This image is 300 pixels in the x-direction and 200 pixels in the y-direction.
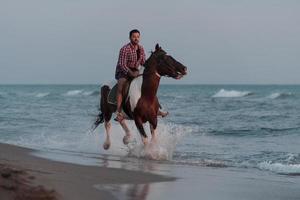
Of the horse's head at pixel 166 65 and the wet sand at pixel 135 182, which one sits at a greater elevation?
the horse's head at pixel 166 65

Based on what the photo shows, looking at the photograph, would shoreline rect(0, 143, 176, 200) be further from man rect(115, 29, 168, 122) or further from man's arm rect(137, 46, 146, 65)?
man's arm rect(137, 46, 146, 65)

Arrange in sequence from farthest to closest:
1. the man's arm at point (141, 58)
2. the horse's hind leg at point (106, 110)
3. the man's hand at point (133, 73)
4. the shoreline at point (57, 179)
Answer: the horse's hind leg at point (106, 110) < the man's arm at point (141, 58) < the man's hand at point (133, 73) < the shoreline at point (57, 179)

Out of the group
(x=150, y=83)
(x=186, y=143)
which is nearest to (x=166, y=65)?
(x=150, y=83)

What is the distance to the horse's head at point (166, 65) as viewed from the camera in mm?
10984

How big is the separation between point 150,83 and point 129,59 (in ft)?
2.64

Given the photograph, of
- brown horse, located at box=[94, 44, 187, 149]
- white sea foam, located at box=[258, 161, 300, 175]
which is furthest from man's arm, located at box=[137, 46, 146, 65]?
white sea foam, located at box=[258, 161, 300, 175]

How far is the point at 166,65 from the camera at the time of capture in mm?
11023

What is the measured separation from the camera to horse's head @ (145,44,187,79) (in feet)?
36.0

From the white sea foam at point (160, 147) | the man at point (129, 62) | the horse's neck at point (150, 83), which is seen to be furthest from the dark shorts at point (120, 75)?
the white sea foam at point (160, 147)

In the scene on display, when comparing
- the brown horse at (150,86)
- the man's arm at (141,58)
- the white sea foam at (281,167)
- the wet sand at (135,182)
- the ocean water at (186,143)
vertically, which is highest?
the man's arm at (141,58)

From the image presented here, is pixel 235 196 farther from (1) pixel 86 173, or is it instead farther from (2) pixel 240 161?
(2) pixel 240 161

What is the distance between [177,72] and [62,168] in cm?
369

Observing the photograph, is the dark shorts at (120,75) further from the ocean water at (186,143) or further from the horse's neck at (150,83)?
the ocean water at (186,143)

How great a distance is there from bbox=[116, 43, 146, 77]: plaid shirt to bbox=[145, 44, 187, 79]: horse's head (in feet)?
1.68
